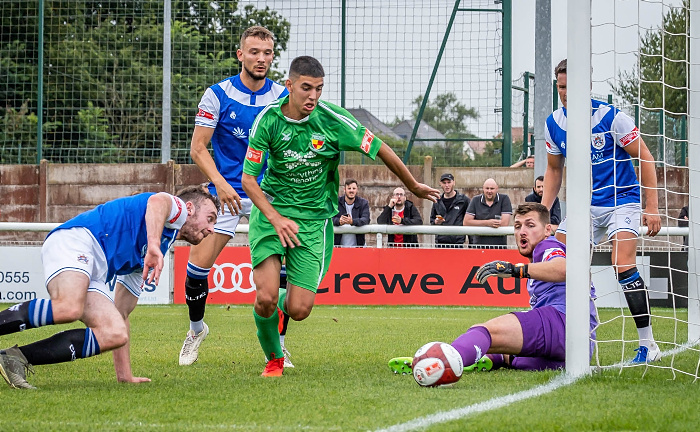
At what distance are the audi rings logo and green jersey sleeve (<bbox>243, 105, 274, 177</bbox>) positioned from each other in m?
7.29

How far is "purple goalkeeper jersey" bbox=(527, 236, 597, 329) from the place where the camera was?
543cm

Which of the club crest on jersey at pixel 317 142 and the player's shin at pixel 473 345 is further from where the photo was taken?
the club crest on jersey at pixel 317 142

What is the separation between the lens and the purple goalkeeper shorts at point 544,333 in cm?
536

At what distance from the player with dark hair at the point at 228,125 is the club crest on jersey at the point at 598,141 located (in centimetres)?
249

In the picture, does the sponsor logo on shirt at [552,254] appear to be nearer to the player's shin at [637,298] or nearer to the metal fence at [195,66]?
the player's shin at [637,298]

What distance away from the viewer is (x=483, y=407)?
13.3ft

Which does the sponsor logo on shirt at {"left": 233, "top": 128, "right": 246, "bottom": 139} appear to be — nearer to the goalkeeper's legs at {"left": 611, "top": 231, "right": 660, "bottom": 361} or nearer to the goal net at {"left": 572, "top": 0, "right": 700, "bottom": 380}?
the goal net at {"left": 572, "top": 0, "right": 700, "bottom": 380}

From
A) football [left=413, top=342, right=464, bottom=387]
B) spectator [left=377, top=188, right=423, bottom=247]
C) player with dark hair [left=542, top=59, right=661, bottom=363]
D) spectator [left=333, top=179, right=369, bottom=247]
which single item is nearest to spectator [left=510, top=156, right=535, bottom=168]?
spectator [left=377, top=188, right=423, bottom=247]

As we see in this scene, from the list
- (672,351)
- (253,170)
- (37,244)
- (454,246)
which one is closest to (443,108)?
(454,246)

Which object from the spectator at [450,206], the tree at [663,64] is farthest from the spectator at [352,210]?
the tree at [663,64]

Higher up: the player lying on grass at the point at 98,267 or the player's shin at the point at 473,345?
the player lying on grass at the point at 98,267

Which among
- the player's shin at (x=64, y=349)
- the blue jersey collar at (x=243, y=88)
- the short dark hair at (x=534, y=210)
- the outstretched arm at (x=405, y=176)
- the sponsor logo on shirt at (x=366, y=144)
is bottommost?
Result: the player's shin at (x=64, y=349)

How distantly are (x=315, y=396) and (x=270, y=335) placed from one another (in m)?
1.24

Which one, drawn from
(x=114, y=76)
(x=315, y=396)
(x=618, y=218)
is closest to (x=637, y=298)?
(x=618, y=218)
